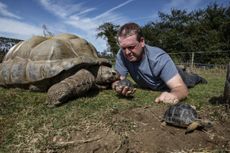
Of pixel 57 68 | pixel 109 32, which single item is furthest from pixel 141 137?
pixel 109 32

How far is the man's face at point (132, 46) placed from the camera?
3635 millimetres

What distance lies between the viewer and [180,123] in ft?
7.47

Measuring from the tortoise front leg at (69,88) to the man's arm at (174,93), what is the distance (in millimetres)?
1026

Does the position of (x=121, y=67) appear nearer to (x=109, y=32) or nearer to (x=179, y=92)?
(x=179, y=92)

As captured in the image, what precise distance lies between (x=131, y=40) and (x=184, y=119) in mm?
1681

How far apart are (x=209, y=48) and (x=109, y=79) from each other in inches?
639

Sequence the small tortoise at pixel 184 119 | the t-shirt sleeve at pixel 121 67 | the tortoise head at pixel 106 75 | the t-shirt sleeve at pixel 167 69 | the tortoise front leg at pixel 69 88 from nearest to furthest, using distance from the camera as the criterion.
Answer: the small tortoise at pixel 184 119, the tortoise front leg at pixel 69 88, the t-shirt sleeve at pixel 167 69, the tortoise head at pixel 106 75, the t-shirt sleeve at pixel 121 67

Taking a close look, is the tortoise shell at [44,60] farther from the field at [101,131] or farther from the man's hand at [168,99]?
the man's hand at [168,99]

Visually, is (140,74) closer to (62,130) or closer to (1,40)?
(62,130)

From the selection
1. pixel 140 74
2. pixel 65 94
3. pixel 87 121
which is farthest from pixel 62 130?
pixel 140 74

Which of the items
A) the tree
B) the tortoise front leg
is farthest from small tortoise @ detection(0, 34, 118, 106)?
the tree

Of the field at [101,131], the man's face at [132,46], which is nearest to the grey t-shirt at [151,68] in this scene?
the man's face at [132,46]

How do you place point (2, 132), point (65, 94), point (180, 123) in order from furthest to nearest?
A: point (65, 94) → point (2, 132) → point (180, 123)

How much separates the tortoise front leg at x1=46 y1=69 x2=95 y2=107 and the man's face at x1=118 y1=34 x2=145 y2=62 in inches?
26.3
